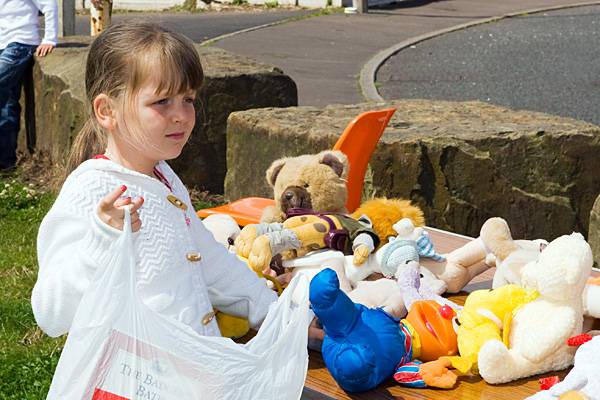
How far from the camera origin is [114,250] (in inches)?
100

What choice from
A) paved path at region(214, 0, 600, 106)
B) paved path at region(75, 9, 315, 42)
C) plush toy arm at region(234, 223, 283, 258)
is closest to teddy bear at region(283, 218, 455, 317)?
plush toy arm at region(234, 223, 283, 258)

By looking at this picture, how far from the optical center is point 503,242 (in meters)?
3.66

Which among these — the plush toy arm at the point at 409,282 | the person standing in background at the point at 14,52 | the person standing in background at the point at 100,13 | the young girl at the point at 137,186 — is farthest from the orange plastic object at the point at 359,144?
the person standing in background at the point at 100,13

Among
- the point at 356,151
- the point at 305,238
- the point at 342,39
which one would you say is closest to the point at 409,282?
the point at 305,238

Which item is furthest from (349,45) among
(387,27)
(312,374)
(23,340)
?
(312,374)

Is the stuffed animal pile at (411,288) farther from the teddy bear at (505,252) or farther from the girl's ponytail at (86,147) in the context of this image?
the girl's ponytail at (86,147)

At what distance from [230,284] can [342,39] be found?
1143 centimetres

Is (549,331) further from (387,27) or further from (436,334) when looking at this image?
(387,27)

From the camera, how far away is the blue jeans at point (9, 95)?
7258mm

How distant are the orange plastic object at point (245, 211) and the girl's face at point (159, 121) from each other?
4.73ft

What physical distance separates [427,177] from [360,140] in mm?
602

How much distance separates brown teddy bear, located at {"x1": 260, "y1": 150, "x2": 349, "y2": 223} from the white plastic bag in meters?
1.34

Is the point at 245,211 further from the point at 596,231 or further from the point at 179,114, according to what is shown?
the point at 179,114

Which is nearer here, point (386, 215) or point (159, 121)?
point (159, 121)
